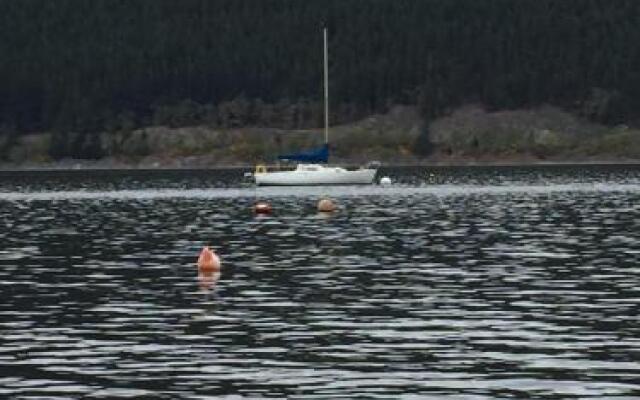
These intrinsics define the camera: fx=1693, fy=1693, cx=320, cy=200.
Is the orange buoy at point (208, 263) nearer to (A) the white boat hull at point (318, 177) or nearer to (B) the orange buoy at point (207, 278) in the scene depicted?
(B) the orange buoy at point (207, 278)

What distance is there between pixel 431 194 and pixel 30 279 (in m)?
82.2

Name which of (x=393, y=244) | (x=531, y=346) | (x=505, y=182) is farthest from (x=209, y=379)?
(x=505, y=182)

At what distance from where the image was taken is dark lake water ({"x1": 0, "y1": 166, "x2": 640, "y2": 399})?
32625mm

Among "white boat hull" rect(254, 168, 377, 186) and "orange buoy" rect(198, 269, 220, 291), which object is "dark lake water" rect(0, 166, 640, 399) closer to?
"orange buoy" rect(198, 269, 220, 291)

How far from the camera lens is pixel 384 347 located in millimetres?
37000

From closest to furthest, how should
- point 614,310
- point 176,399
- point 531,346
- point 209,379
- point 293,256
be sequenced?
point 176,399, point 209,379, point 531,346, point 614,310, point 293,256

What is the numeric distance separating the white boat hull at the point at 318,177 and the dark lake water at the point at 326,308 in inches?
2668

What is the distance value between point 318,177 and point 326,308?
119 metres

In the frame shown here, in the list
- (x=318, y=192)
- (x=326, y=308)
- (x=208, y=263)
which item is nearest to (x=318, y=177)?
(x=318, y=192)

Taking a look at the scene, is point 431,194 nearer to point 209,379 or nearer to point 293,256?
point 293,256

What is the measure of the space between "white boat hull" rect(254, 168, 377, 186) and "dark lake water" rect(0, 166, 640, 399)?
222 feet

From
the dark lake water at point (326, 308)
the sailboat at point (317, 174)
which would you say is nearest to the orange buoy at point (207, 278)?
the dark lake water at point (326, 308)

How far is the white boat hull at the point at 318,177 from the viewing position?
164125 mm

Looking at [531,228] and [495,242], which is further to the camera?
[531,228]
